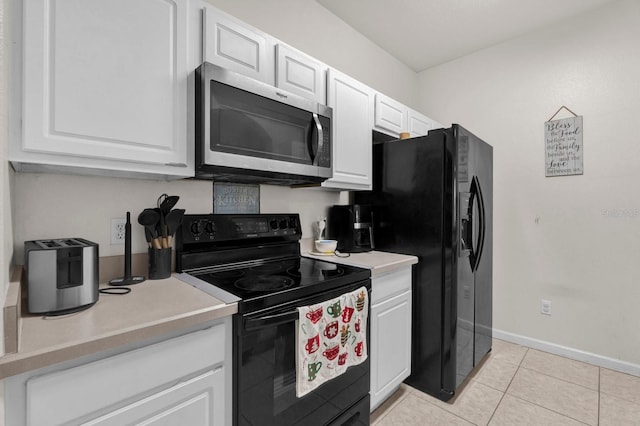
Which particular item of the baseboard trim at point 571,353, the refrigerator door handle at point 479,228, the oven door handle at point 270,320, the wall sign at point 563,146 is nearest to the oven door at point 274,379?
the oven door handle at point 270,320

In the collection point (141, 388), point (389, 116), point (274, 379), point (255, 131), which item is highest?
point (389, 116)

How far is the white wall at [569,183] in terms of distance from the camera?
228 centimetres

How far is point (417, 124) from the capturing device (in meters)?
2.74

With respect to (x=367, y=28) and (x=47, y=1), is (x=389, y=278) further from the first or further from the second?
(x=367, y=28)

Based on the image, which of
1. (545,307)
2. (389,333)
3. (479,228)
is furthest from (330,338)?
(545,307)

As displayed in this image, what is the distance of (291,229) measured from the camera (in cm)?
195

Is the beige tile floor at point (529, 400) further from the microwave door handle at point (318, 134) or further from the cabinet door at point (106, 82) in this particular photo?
the cabinet door at point (106, 82)

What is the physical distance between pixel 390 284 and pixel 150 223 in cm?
132

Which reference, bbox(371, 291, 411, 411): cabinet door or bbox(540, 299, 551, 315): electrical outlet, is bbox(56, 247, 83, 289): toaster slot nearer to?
bbox(371, 291, 411, 411): cabinet door

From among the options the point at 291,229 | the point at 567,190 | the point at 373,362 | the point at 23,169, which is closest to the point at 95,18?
the point at 23,169

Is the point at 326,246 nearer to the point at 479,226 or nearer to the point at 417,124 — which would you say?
the point at 479,226

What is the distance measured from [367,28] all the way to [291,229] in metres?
1.96

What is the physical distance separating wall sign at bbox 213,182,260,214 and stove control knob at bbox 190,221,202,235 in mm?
173

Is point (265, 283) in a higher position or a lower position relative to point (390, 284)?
higher
